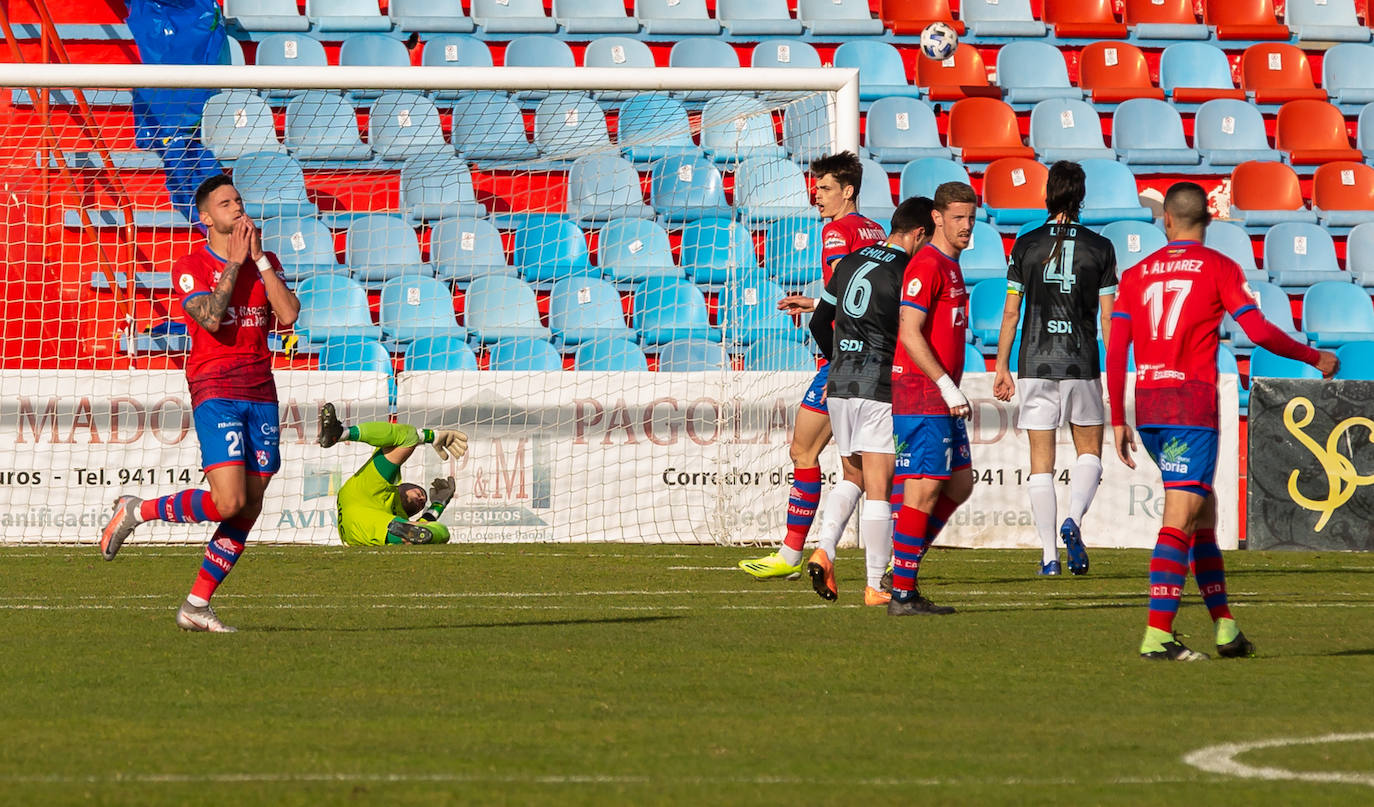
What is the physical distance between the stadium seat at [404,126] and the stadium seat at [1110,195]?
609cm

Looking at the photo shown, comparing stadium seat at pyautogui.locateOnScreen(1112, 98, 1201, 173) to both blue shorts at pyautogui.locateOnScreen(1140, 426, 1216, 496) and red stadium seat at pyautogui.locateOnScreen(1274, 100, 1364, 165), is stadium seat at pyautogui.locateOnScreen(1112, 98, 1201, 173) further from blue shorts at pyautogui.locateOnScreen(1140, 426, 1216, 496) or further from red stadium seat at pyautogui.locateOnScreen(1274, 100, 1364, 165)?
blue shorts at pyautogui.locateOnScreen(1140, 426, 1216, 496)

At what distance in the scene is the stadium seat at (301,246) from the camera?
14.1 metres

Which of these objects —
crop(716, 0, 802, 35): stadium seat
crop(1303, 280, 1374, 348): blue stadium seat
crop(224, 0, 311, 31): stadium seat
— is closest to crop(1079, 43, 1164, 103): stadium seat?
crop(716, 0, 802, 35): stadium seat

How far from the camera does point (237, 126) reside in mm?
14414

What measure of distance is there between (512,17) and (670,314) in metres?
4.45

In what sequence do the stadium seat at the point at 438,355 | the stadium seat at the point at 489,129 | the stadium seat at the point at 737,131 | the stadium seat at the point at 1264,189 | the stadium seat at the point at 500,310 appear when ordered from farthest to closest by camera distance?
the stadium seat at the point at 1264,189 < the stadium seat at the point at 489,129 < the stadium seat at the point at 500,310 < the stadium seat at the point at 438,355 < the stadium seat at the point at 737,131

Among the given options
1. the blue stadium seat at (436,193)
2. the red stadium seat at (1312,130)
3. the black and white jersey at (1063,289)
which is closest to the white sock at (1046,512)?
the black and white jersey at (1063,289)

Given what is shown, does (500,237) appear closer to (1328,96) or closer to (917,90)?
(917,90)

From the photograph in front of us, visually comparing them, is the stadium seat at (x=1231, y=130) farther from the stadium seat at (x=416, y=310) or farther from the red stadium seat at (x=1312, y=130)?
the stadium seat at (x=416, y=310)

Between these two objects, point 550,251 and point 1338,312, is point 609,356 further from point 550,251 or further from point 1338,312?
point 1338,312

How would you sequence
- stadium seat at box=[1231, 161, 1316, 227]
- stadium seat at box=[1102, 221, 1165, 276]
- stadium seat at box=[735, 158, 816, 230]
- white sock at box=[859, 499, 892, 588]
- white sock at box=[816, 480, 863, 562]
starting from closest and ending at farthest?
white sock at box=[859, 499, 892, 588]
white sock at box=[816, 480, 863, 562]
stadium seat at box=[735, 158, 816, 230]
stadium seat at box=[1102, 221, 1165, 276]
stadium seat at box=[1231, 161, 1316, 227]

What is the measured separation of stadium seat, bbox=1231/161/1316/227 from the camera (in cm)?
1656

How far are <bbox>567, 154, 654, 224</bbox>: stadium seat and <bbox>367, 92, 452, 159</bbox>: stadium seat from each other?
1.38 meters

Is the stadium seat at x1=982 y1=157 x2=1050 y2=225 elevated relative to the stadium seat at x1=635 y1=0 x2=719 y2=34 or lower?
lower
